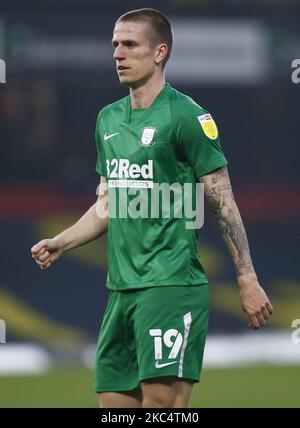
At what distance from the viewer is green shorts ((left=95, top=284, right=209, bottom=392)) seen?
233 inches

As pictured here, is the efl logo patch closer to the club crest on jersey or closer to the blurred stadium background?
the club crest on jersey

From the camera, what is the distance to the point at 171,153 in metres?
6.00

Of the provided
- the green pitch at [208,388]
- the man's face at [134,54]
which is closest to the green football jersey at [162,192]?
the man's face at [134,54]

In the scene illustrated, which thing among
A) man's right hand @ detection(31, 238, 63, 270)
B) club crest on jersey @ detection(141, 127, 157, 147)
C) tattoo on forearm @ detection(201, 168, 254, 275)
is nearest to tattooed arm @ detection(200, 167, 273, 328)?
tattoo on forearm @ detection(201, 168, 254, 275)

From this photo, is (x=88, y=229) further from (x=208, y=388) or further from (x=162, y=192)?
(x=208, y=388)

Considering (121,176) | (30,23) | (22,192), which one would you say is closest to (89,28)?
(30,23)

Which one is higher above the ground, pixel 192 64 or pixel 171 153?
pixel 192 64

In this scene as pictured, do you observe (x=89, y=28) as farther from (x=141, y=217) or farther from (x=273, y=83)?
(x=141, y=217)

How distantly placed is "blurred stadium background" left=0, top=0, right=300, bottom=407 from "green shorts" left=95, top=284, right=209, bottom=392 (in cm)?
436

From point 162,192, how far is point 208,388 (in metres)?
4.52

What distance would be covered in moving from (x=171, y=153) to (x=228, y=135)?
494cm

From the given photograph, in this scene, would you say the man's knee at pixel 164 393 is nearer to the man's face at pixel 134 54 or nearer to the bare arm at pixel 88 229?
the bare arm at pixel 88 229

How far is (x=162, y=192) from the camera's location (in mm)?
6004

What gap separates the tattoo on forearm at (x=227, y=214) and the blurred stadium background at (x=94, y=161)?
4521 millimetres
